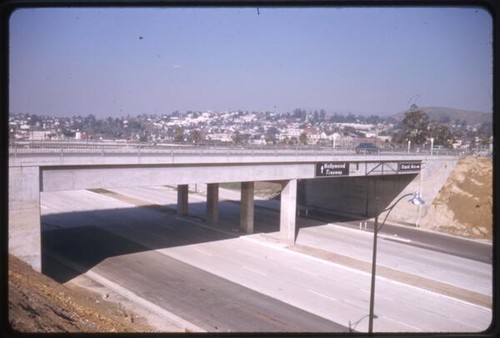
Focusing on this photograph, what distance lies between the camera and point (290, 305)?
1394cm

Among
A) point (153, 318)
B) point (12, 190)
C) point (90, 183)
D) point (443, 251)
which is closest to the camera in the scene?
point (153, 318)

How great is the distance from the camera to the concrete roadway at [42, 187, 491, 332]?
1352 centimetres

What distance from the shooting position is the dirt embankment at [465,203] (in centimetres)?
2770

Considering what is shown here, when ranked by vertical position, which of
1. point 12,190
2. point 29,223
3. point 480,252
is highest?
point 12,190

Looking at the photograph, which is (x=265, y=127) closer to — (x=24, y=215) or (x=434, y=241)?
(x=434, y=241)

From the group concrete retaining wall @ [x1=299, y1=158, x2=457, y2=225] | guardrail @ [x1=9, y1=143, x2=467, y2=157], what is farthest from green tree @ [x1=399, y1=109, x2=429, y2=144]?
guardrail @ [x1=9, y1=143, x2=467, y2=157]

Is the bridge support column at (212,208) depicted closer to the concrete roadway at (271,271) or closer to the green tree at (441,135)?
the concrete roadway at (271,271)

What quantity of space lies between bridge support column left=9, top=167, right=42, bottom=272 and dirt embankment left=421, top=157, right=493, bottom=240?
997 inches

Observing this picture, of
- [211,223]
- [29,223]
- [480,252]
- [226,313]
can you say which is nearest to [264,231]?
[211,223]

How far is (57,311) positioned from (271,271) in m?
10.9

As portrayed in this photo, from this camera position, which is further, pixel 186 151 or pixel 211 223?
pixel 211 223

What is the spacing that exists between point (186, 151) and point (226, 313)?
9564mm

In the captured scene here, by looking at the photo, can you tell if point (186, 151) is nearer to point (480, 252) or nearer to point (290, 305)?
point (290, 305)

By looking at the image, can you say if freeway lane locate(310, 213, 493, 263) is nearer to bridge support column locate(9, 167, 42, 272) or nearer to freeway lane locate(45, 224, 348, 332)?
freeway lane locate(45, 224, 348, 332)
